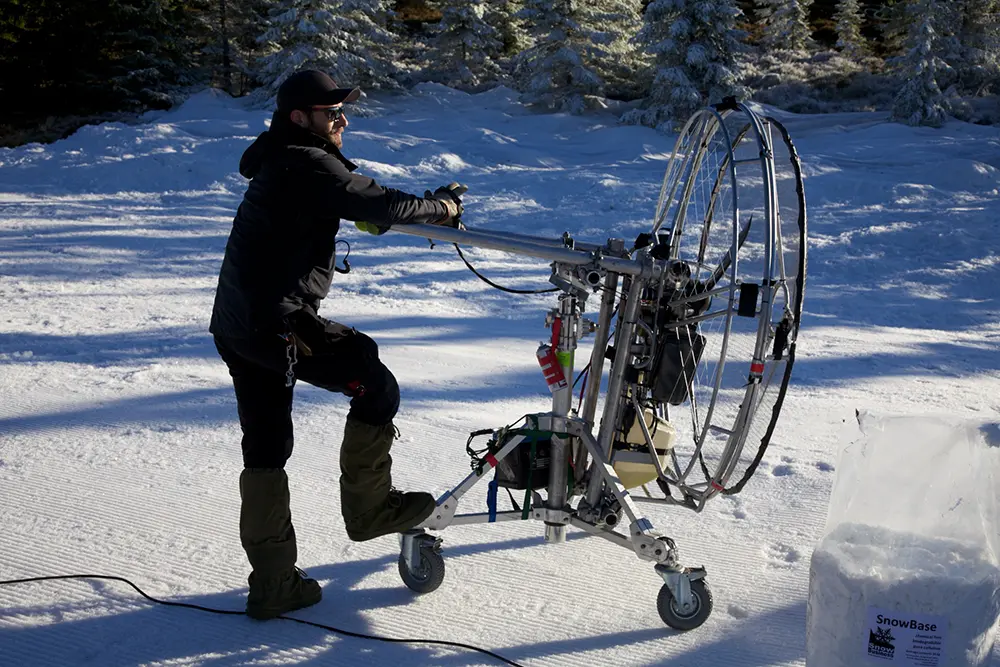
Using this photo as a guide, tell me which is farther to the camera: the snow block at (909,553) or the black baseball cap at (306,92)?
the black baseball cap at (306,92)

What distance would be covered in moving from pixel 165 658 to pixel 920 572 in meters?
2.35

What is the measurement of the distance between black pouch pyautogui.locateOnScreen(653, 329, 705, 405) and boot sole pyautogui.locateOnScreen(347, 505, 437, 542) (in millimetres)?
960

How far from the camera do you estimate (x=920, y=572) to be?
2391mm

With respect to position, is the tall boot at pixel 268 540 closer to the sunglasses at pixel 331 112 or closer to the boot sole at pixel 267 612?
the boot sole at pixel 267 612

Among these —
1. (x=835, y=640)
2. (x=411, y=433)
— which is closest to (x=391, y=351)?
(x=411, y=433)

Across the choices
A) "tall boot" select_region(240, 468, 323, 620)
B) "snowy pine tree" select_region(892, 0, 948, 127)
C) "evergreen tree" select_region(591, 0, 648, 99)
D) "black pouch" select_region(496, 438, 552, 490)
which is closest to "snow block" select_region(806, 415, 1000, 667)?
"black pouch" select_region(496, 438, 552, 490)

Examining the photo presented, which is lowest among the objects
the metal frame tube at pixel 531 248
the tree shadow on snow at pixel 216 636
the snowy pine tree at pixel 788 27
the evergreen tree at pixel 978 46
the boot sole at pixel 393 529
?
the tree shadow on snow at pixel 216 636

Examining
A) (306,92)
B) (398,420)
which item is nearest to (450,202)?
(306,92)

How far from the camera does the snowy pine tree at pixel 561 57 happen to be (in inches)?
805

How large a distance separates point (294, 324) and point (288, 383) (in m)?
0.20

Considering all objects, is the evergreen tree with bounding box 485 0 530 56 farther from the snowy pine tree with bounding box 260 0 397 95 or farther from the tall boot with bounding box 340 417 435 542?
the tall boot with bounding box 340 417 435 542

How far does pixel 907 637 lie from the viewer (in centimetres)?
238

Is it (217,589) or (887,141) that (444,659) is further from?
(887,141)

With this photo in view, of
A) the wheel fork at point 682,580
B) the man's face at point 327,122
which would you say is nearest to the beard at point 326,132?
the man's face at point 327,122
